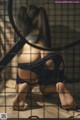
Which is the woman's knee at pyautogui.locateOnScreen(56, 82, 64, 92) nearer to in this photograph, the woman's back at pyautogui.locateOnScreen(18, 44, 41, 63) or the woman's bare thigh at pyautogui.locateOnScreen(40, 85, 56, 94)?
the woman's bare thigh at pyautogui.locateOnScreen(40, 85, 56, 94)

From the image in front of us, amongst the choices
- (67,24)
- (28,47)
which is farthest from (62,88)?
(67,24)

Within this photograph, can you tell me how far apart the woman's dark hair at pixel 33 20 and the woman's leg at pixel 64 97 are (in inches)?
19.2

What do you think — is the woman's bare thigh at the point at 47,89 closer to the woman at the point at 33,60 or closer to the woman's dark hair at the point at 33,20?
the woman at the point at 33,60

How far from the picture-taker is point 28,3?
4188mm

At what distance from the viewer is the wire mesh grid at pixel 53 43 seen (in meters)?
3.86

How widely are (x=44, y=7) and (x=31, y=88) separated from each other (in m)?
0.89

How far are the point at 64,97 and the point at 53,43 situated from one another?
0.95m

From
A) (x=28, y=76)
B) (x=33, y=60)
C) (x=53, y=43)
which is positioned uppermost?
(x=53, y=43)

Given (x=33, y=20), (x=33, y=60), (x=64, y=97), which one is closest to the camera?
(x=64, y=97)

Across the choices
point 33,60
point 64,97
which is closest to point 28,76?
point 33,60

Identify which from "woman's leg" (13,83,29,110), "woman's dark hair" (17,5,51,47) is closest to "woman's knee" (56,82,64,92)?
"woman's leg" (13,83,29,110)

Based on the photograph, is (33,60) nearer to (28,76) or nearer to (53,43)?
(28,76)

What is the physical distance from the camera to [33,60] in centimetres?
398

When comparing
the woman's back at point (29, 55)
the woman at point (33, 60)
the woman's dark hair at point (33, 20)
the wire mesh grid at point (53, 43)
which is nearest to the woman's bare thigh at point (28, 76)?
the woman at point (33, 60)
